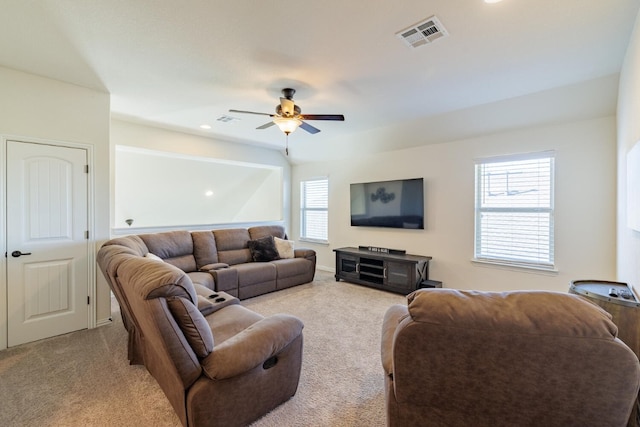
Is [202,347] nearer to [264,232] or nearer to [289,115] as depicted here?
[289,115]

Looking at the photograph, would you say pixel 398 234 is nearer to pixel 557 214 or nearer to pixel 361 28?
pixel 557 214

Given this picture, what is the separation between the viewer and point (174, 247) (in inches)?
168

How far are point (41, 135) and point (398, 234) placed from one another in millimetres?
4924

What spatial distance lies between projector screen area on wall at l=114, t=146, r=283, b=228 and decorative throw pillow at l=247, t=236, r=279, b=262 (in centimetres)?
150

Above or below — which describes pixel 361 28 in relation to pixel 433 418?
above

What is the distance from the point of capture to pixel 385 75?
291cm

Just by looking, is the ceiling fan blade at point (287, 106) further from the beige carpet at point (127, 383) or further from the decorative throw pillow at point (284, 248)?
the decorative throw pillow at point (284, 248)

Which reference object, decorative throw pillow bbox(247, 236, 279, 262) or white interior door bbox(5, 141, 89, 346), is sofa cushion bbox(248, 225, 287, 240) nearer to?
decorative throw pillow bbox(247, 236, 279, 262)

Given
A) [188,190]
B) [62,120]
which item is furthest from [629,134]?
[188,190]

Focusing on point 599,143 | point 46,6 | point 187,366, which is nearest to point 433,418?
point 187,366

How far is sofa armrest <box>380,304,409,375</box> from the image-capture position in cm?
144

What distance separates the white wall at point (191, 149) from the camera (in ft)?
14.4

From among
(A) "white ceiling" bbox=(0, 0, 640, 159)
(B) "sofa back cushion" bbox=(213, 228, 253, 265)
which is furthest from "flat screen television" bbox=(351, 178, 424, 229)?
(B) "sofa back cushion" bbox=(213, 228, 253, 265)

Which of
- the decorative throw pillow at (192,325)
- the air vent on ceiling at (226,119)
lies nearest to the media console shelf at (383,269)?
the air vent on ceiling at (226,119)
